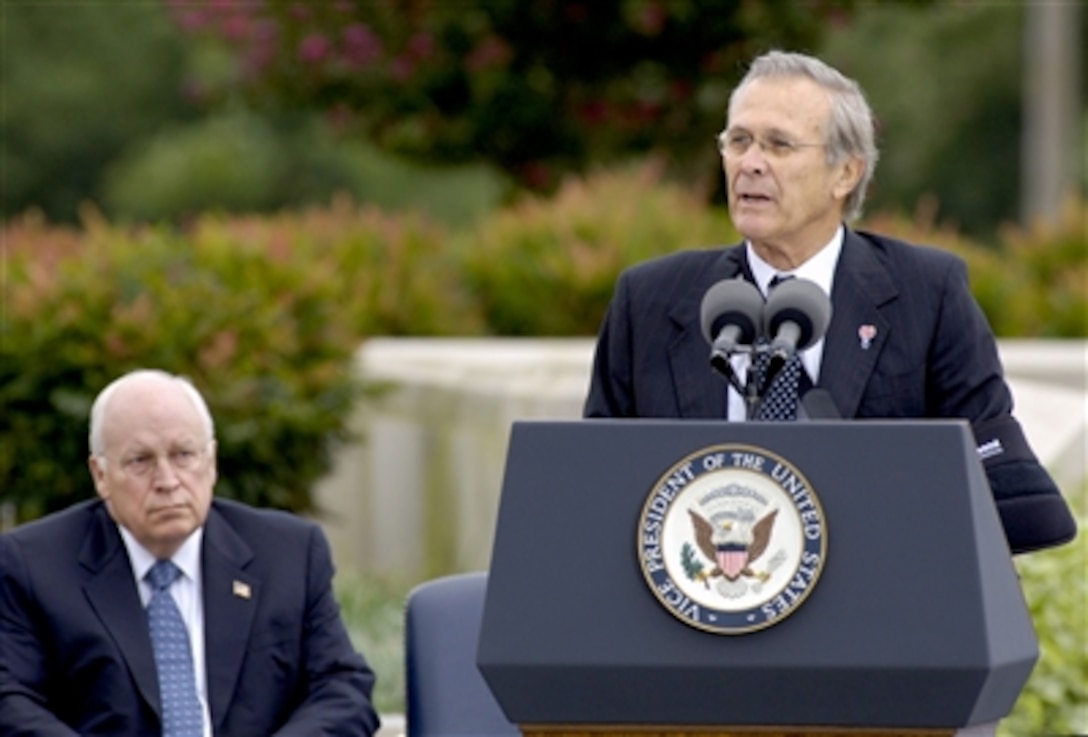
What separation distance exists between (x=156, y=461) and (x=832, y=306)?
1.70 meters

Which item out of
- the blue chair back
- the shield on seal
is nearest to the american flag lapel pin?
the shield on seal

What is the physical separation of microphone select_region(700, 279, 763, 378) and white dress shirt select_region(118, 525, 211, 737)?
185cm

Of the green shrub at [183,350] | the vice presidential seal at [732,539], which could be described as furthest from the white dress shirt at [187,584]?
the green shrub at [183,350]

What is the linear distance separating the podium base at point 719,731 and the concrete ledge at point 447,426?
5.08m

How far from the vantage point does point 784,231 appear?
372 cm

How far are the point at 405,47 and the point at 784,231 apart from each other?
35.4 feet

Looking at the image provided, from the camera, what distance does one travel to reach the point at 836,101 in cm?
371

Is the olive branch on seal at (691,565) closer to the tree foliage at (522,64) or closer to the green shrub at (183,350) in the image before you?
the green shrub at (183,350)

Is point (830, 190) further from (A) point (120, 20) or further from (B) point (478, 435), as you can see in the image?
(A) point (120, 20)

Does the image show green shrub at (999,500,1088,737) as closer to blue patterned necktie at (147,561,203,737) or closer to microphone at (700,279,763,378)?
blue patterned necktie at (147,561,203,737)

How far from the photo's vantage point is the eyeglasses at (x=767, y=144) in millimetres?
3664

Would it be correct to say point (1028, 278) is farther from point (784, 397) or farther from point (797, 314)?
point (797, 314)

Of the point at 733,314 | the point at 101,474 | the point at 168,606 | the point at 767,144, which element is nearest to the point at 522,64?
the point at 101,474

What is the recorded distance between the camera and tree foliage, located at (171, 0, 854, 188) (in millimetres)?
14008
